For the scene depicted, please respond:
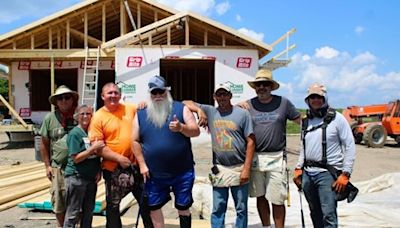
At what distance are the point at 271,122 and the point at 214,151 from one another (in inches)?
25.2

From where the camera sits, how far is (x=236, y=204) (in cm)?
431

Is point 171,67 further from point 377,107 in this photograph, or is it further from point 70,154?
point 70,154

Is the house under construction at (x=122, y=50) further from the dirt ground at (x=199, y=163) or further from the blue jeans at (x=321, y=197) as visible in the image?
the blue jeans at (x=321, y=197)

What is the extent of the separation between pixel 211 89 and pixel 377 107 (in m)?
7.73

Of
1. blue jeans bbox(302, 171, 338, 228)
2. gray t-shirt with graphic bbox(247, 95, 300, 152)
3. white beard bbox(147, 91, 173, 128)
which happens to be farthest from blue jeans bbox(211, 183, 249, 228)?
white beard bbox(147, 91, 173, 128)

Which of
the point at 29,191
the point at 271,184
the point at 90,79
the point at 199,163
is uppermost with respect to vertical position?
the point at 90,79

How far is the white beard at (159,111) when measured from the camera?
3996 mm

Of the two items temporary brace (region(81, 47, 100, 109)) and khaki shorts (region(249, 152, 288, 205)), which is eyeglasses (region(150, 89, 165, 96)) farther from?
temporary brace (region(81, 47, 100, 109))

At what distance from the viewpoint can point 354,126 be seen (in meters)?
18.5

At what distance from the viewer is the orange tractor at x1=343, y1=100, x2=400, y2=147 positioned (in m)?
17.3

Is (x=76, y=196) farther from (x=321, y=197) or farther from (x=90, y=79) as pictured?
(x=90, y=79)

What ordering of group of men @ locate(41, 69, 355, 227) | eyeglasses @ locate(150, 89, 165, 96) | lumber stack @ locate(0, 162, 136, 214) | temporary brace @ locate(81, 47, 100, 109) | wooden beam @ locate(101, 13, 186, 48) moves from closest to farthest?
group of men @ locate(41, 69, 355, 227) → eyeglasses @ locate(150, 89, 165, 96) → lumber stack @ locate(0, 162, 136, 214) → wooden beam @ locate(101, 13, 186, 48) → temporary brace @ locate(81, 47, 100, 109)

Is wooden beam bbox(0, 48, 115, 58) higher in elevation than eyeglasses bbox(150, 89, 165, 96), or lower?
higher


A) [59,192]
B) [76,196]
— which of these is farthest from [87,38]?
[76,196]
